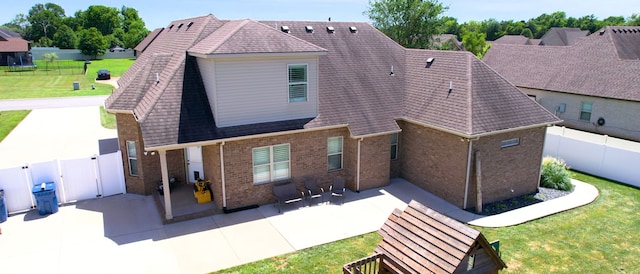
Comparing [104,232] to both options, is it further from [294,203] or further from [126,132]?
[294,203]

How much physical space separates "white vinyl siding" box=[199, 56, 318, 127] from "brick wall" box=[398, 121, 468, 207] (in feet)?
15.2

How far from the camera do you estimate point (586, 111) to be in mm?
25312

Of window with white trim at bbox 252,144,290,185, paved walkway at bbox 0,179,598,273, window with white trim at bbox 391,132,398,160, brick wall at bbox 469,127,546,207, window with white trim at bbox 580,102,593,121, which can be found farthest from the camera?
window with white trim at bbox 580,102,593,121

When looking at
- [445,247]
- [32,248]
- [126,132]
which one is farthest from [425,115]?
[32,248]

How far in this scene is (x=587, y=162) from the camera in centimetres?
1803

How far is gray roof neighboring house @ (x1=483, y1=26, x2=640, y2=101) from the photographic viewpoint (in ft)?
79.6

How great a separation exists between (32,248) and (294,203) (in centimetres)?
770

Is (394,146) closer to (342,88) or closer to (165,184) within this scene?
(342,88)

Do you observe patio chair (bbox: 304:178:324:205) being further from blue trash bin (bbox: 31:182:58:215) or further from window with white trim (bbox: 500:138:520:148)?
blue trash bin (bbox: 31:182:58:215)

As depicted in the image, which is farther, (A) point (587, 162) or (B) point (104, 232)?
(A) point (587, 162)

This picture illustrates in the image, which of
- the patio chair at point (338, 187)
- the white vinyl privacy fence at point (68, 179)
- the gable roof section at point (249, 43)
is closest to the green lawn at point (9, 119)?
the white vinyl privacy fence at point (68, 179)

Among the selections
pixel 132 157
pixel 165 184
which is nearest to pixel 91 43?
pixel 132 157

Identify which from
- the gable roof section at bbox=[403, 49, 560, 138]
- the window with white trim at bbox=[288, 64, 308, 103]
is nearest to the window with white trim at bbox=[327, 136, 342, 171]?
the window with white trim at bbox=[288, 64, 308, 103]

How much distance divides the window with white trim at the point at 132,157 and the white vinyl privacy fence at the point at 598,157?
18561mm
